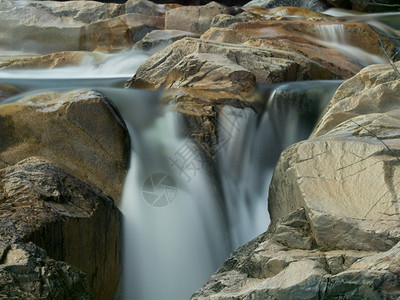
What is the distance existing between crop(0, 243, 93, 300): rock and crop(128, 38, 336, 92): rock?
4107mm

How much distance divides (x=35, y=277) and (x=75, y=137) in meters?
2.34

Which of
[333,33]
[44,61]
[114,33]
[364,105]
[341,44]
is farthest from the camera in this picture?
[114,33]

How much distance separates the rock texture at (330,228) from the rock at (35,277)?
0.70 m

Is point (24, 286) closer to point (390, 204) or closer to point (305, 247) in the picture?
point (305, 247)

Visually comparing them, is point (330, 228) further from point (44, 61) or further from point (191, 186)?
point (44, 61)

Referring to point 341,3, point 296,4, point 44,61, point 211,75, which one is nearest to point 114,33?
point 44,61

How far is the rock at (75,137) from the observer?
5227 millimetres

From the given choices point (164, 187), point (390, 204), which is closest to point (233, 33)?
point (164, 187)

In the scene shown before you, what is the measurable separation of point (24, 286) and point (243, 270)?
1.17 meters

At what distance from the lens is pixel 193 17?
13.3 metres

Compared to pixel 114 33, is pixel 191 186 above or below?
below

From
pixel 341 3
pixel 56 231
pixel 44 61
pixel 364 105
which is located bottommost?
pixel 56 231

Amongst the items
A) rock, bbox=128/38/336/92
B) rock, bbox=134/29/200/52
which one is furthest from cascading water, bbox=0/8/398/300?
rock, bbox=134/29/200/52
